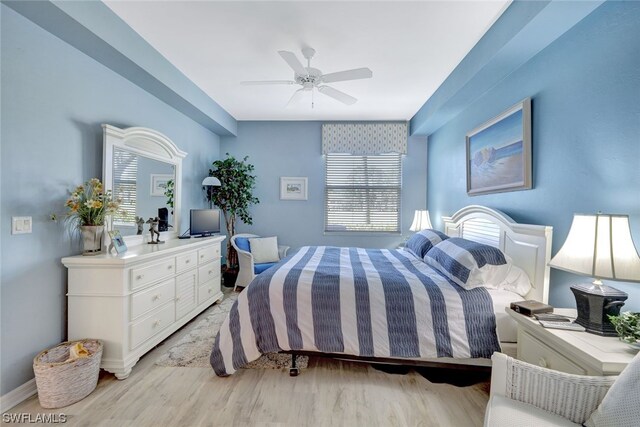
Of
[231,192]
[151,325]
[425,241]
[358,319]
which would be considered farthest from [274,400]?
[231,192]

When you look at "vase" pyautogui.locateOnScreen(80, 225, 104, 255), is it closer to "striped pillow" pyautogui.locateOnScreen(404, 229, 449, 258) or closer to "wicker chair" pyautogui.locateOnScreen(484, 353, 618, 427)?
"wicker chair" pyautogui.locateOnScreen(484, 353, 618, 427)

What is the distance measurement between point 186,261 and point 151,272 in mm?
534

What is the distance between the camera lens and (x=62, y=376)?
1.61 m

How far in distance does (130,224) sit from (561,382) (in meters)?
3.25

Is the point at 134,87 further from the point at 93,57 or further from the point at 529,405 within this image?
the point at 529,405

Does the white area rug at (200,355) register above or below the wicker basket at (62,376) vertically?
below

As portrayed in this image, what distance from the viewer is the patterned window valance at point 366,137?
433 cm

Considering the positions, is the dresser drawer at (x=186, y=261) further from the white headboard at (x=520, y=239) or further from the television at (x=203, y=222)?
the white headboard at (x=520, y=239)

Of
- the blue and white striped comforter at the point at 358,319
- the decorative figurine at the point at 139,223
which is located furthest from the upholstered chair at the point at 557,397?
the decorative figurine at the point at 139,223

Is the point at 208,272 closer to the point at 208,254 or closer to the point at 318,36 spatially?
the point at 208,254

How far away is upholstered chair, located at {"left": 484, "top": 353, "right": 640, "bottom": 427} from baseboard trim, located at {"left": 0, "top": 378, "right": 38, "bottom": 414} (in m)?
2.66

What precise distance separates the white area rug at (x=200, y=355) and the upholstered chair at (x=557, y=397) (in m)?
1.43

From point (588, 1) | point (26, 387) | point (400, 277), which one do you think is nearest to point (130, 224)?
point (26, 387)

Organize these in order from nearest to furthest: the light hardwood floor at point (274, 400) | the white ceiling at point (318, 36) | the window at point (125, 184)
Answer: the light hardwood floor at point (274, 400), the white ceiling at point (318, 36), the window at point (125, 184)
